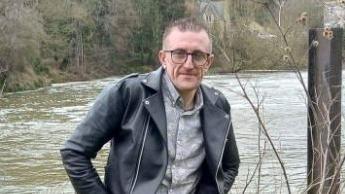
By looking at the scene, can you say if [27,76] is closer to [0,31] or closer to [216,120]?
[0,31]

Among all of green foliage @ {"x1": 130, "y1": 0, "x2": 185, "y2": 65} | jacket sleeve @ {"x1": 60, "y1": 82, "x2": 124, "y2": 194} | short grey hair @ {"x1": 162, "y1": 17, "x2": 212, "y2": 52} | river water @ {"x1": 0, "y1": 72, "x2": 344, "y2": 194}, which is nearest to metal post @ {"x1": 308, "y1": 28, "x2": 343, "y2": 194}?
river water @ {"x1": 0, "y1": 72, "x2": 344, "y2": 194}

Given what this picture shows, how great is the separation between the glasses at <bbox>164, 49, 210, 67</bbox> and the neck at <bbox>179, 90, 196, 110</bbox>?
0.40 ft

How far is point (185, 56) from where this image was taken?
2578 mm

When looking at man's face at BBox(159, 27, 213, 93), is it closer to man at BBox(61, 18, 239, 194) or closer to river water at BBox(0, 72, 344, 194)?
man at BBox(61, 18, 239, 194)

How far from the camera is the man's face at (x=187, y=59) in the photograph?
2574 mm

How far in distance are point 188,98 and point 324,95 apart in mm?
1600

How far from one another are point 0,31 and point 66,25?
15.8 meters

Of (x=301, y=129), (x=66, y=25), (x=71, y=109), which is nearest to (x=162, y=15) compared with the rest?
(x=66, y=25)

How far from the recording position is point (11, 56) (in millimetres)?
37062

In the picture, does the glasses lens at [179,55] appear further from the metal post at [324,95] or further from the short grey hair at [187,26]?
the metal post at [324,95]

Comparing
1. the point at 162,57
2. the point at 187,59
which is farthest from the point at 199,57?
the point at 162,57

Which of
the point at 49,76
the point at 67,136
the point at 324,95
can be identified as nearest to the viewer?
the point at 324,95

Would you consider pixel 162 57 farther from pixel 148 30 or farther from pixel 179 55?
pixel 148 30

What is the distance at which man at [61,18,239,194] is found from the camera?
253 centimetres
